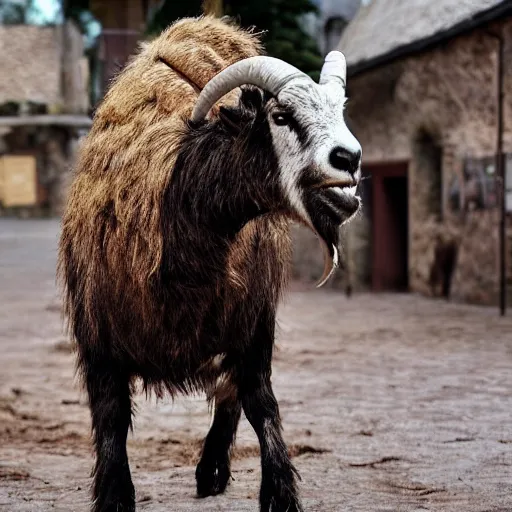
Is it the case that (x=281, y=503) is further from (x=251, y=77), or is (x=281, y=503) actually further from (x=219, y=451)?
(x=251, y=77)

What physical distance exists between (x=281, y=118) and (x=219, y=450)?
175 centimetres

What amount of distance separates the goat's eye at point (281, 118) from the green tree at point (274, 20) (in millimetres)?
8622

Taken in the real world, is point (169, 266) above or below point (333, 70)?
below

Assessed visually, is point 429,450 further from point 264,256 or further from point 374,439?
point 264,256

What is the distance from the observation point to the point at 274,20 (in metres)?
14.8

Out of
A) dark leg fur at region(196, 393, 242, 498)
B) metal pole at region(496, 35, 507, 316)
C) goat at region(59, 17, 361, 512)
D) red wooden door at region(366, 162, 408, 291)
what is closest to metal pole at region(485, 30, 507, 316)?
metal pole at region(496, 35, 507, 316)

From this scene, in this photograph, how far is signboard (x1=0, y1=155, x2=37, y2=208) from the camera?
1544 inches

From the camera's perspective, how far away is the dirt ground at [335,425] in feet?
16.4

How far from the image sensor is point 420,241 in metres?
14.9

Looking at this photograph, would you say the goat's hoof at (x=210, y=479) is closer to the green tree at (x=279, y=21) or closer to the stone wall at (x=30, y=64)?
the green tree at (x=279, y=21)

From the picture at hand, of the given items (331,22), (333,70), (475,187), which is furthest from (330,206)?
(331,22)

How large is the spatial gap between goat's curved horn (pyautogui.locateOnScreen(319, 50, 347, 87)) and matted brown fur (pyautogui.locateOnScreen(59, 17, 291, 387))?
58 cm

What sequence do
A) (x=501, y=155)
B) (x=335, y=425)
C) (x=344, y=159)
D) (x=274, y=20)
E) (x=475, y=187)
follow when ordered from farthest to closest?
(x=274, y=20) < (x=475, y=187) < (x=501, y=155) < (x=335, y=425) < (x=344, y=159)

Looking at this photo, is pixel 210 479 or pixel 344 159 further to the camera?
pixel 210 479
